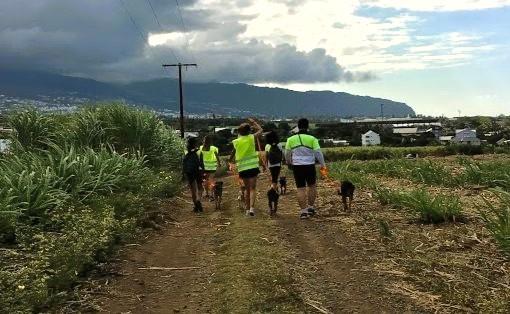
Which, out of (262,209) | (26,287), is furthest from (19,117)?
(26,287)

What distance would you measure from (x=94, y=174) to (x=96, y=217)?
333 centimetres

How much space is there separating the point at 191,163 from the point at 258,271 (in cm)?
693

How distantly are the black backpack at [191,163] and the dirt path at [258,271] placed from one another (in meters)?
2.75

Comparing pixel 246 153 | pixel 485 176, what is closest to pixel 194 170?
pixel 246 153

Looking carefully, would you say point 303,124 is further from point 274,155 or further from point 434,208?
point 434,208

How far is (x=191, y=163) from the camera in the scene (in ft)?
43.8

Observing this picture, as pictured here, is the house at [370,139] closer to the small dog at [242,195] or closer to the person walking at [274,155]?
the small dog at [242,195]

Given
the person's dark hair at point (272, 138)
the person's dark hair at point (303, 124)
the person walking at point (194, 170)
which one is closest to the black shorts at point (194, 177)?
the person walking at point (194, 170)

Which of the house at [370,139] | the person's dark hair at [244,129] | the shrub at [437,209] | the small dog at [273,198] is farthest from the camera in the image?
the house at [370,139]

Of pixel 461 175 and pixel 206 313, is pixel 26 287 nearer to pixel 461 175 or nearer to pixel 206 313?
pixel 206 313

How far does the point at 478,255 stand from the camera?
22.9 ft

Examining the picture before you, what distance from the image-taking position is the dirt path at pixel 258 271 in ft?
18.9

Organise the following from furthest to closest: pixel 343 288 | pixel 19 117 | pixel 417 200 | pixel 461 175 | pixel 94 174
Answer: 1. pixel 19 117
2. pixel 461 175
3. pixel 94 174
4. pixel 417 200
5. pixel 343 288

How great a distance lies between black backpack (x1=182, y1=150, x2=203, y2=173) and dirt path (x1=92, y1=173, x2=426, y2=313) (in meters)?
2.75
